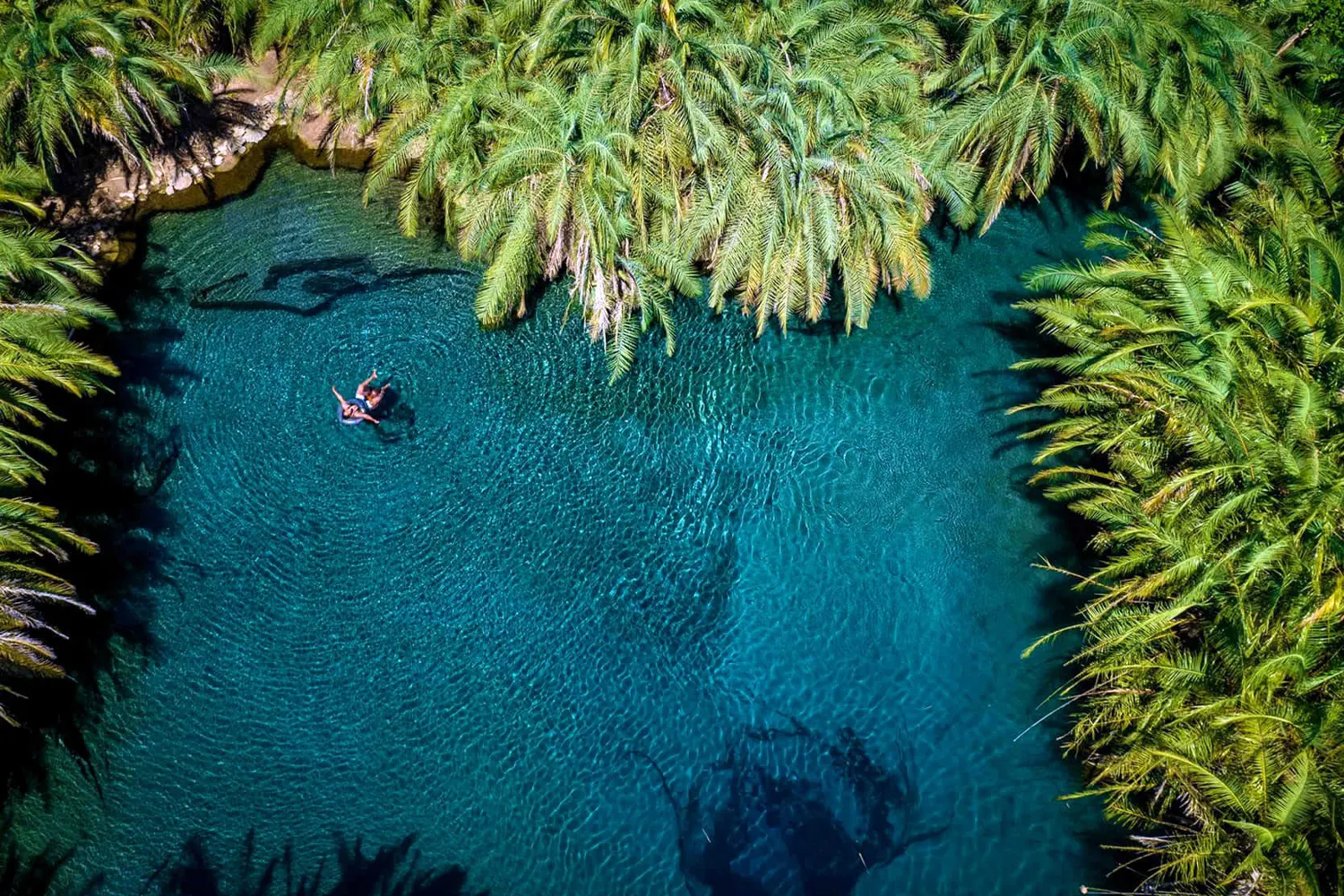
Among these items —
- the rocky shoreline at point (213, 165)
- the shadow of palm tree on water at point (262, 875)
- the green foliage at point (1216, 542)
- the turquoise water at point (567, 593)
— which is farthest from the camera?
the rocky shoreline at point (213, 165)

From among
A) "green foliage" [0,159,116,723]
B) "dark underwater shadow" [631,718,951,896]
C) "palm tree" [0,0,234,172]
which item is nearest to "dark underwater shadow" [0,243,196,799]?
"green foliage" [0,159,116,723]

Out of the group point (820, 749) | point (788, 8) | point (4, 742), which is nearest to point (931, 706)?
point (820, 749)

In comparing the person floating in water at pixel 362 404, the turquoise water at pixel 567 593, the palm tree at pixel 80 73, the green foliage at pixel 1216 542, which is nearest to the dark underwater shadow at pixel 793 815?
the turquoise water at pixel 567 593

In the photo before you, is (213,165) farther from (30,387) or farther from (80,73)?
(30,387)

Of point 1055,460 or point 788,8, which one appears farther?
point 788,8

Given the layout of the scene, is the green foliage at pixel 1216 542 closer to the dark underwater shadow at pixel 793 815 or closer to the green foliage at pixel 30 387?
the dark underwater shadow at pixel 793 815

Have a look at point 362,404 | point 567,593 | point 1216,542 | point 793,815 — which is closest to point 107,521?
point 362,404

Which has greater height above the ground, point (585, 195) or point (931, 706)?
point (585, 195)

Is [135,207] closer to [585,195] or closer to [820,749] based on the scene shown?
[585,195]
